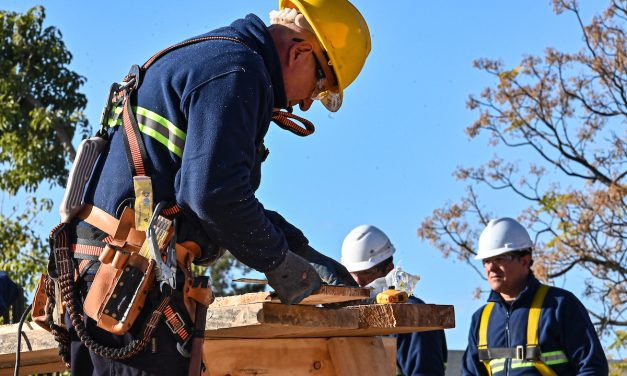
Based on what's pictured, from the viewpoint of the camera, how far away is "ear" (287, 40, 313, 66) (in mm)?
3820

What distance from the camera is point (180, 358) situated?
346cm

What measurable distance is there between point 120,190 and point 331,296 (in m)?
1.19

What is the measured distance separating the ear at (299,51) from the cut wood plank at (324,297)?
3.09 feet

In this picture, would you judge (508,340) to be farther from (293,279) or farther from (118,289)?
(118,289)

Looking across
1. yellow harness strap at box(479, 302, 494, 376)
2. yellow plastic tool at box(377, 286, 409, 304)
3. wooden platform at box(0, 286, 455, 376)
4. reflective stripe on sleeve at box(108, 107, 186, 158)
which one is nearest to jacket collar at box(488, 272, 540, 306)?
yellow harness strap at box(479, 302, 494, 376)

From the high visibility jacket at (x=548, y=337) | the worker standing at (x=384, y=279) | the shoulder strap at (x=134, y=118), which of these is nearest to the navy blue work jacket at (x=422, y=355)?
the worker standing at (x=384, y=279)

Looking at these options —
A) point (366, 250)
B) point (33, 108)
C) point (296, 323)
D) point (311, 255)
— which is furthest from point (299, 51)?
point (33, 108)

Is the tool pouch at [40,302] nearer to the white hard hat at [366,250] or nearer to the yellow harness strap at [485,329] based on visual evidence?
the yellow harness strap at [485,329]

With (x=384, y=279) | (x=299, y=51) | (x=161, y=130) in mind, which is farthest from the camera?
(x=384, y=279)

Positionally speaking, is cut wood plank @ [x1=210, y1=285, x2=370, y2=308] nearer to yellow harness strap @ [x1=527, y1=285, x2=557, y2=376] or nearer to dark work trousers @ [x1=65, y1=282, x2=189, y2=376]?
dark work trousers @ [x1=65, y1=282, x2=189, y2=376]

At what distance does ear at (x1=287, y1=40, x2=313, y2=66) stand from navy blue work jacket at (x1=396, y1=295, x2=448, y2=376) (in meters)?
3.27

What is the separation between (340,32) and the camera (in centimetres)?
388

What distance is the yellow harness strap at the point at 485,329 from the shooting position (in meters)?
6.84

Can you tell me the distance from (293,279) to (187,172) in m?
0.58
